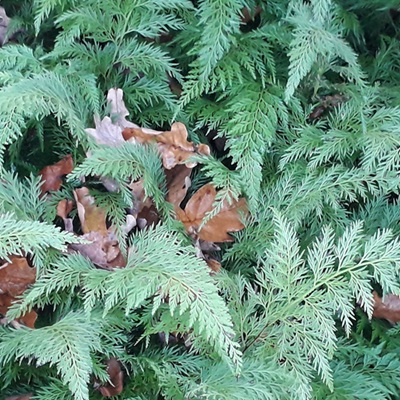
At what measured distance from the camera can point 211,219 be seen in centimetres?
120

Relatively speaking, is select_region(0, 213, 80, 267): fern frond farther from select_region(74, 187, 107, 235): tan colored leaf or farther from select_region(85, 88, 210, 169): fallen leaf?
select_region(85, 88, 210, 169): fallen leaf

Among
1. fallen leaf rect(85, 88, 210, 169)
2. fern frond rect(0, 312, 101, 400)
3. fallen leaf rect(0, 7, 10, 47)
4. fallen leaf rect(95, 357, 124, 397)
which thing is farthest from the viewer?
fallen leaf rect(0, 7, 10, 47)

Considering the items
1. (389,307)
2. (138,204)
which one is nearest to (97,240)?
(138,204)

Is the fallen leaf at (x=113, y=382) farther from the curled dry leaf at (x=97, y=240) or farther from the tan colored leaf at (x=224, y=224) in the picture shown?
the tan colored leaf at (x=224, y=224)

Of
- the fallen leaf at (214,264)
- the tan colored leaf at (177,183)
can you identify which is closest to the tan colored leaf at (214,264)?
the fallen leaf at (214,264)

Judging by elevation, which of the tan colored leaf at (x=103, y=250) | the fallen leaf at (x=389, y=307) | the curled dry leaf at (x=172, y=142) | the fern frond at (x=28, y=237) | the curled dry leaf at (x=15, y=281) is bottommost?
the curled dry leaf at (x=15, y=281)

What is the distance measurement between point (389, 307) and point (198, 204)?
51cm

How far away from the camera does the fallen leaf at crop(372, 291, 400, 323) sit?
3.93 ft

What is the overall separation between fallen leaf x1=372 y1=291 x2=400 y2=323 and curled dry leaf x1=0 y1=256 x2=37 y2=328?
778mm

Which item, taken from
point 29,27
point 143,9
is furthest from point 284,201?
point 29,27

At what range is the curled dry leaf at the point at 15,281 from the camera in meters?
1.08

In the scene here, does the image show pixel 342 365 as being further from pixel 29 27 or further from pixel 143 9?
pixel 29 27

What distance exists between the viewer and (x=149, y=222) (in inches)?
47.3

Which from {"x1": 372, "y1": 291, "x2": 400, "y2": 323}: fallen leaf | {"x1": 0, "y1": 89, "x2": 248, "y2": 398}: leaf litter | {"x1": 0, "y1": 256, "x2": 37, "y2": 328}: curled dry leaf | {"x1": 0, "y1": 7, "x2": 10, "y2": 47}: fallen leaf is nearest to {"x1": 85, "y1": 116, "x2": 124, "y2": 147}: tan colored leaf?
{"x1": 0, "y1": 89, "x2": 248, "y2": 398}: leaf litter
